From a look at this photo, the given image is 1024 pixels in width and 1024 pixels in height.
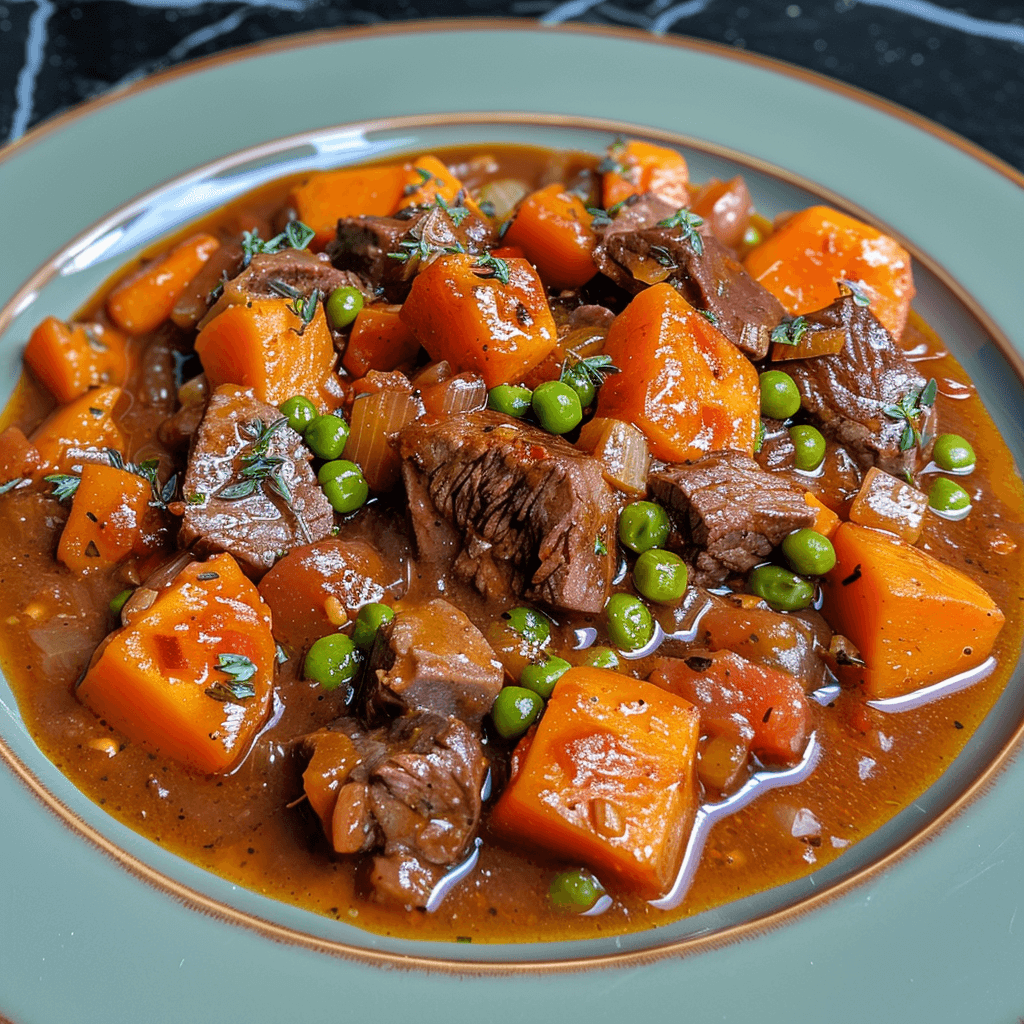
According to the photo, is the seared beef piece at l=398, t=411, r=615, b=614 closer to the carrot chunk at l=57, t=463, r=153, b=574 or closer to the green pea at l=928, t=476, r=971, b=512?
the carrot chunk at l=57, t=463, r=153, b=574

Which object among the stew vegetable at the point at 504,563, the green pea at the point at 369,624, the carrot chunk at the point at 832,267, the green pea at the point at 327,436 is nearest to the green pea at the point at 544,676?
→ the stew vegetable at the point at 504,563

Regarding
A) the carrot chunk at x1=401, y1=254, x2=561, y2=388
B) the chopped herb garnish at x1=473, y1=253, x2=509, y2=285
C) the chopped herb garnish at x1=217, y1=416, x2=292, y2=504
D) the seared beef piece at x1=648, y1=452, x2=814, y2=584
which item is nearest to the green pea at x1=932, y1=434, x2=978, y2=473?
the seared beef piece at x1=648, y1=452, x2=814, y2=584

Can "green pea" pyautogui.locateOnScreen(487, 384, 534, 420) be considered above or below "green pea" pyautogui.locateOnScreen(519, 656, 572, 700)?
above

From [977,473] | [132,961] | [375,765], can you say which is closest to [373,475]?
[375,765]

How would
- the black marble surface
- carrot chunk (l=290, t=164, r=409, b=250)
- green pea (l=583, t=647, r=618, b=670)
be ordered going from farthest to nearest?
the black marble surface
carrot chunk (l=290, t=164, r=409, b=250)
green pea (l=583, t=647, r=618, b=670)

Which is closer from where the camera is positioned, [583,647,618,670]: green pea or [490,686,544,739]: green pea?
[490,686,544,739]: green pea

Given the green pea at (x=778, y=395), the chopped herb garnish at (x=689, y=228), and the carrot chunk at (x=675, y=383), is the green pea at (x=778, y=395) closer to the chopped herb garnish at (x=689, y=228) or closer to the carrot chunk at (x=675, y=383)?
the carrot chunk at (x=675, y=383)
